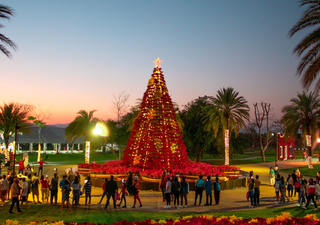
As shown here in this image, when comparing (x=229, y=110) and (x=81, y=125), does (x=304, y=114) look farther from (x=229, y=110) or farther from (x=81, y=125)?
(x=81, y=125)

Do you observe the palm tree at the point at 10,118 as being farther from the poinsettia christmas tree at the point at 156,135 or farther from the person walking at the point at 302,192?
the person walking at the point at 302,192

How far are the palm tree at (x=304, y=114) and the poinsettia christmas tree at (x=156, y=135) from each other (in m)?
22.3

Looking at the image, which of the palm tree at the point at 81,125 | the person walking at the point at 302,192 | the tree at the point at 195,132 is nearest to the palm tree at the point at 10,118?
the palm tree at the point at 81,125

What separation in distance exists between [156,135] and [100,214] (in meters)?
9.31

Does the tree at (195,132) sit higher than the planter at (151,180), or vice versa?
the tree at (195,132)

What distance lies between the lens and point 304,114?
35.3m

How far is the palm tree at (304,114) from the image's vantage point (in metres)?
34.9

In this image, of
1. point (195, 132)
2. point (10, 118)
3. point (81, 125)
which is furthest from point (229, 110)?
point (10, 118)

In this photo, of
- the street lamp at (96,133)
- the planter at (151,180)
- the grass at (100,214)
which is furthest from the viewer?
the street lamp at (96,133)

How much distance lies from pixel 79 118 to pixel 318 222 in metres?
34.0

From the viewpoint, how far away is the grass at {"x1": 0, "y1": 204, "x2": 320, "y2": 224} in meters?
10.0

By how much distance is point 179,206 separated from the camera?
12.4m

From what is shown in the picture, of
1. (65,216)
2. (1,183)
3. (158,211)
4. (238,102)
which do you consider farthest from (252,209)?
(238,102)

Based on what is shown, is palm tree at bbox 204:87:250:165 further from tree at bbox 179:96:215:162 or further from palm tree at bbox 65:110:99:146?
palm tree at bbox 65:110:99:146
